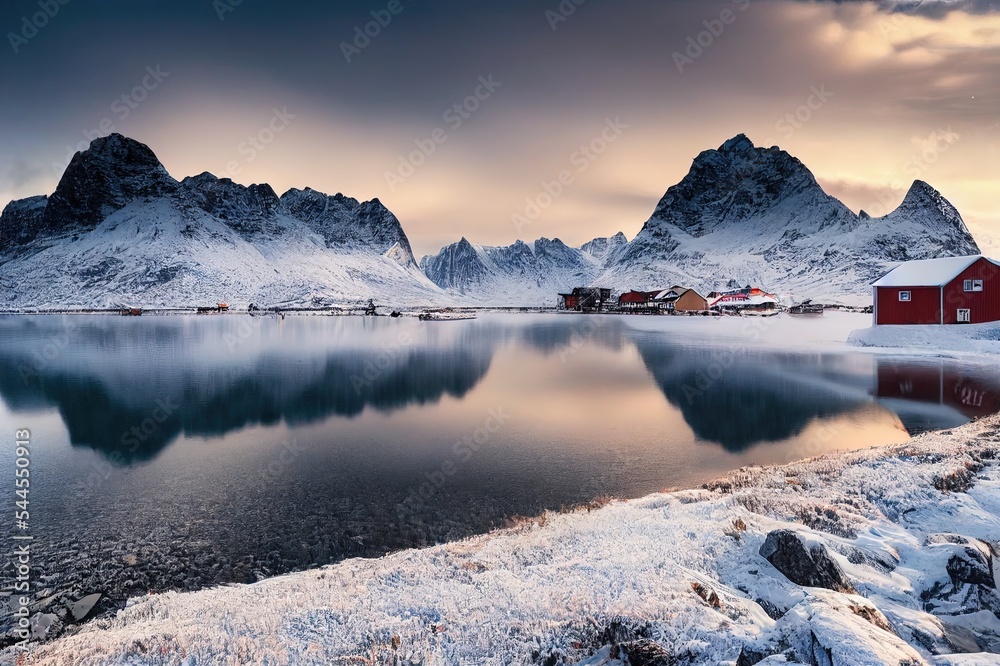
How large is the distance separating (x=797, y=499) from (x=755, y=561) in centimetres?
422

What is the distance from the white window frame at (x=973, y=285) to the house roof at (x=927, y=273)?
1349 millimetres

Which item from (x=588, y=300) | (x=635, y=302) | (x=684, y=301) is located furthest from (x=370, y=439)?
(x=588, y=300)

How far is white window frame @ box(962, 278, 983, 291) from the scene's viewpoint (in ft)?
160

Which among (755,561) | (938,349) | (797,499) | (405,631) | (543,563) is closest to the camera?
(405,631)

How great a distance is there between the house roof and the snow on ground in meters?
4.45

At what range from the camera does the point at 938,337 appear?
156 feet

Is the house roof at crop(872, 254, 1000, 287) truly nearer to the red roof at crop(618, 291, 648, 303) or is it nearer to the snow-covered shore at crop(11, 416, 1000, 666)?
the snow-covered shore at crop(11, 416, 1000, 666)

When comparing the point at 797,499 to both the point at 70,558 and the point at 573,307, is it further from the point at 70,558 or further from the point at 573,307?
Answer: the point at 573,307

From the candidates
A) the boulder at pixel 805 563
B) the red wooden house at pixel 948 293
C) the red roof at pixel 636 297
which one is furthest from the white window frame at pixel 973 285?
the red roof at pixel 636 297

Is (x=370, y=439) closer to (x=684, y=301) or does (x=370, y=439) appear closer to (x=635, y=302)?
(x=684, y=301)

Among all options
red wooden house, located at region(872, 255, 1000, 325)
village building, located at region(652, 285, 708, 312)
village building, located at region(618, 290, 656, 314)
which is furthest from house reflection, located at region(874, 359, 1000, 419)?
village building, located at region(618, 290, 656, 314)

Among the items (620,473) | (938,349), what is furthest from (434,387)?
(938,349)

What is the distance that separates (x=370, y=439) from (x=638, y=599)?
1499 centimetres

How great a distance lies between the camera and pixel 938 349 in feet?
150
